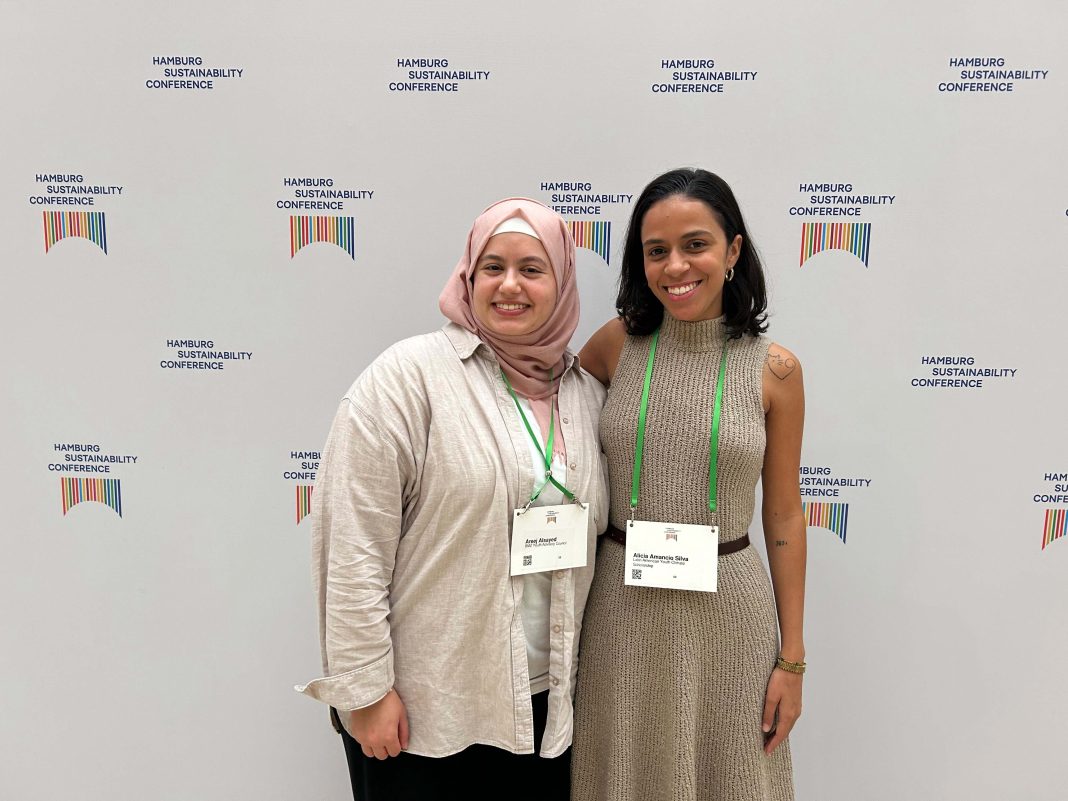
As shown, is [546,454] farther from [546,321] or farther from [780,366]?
[780,366]

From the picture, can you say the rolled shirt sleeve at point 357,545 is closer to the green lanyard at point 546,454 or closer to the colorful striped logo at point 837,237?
the green lanyard at point 546,454

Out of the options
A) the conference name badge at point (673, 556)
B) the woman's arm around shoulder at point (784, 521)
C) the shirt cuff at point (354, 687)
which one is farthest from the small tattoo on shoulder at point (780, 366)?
the shirt cuff at point (354, 687)

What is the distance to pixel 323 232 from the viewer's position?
5.77ft

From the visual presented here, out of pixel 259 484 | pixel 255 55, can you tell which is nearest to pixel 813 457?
pixel 259 484

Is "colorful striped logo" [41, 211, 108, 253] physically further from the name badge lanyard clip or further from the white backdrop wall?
the name badge lanyard clip

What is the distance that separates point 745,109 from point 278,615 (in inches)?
72.3

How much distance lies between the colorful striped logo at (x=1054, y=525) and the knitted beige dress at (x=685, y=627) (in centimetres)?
97

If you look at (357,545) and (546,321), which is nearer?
(357,545)

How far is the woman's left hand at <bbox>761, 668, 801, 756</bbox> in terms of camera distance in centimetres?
139

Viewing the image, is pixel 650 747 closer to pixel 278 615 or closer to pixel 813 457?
pixel 813 457

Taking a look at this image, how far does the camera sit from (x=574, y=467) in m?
1.31

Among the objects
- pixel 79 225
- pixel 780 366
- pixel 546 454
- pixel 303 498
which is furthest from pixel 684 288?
pixel 79 225

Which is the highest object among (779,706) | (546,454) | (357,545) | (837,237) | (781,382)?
(837,237)

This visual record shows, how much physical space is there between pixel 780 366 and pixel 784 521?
0.34 meters
